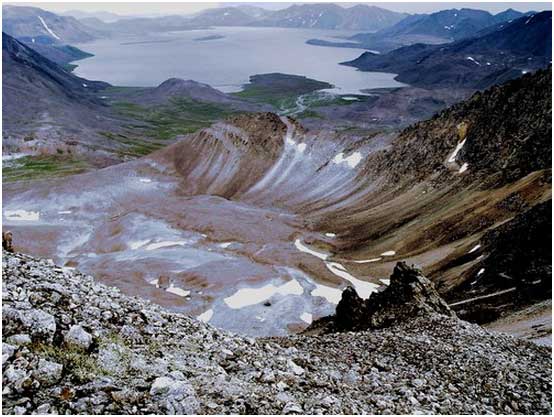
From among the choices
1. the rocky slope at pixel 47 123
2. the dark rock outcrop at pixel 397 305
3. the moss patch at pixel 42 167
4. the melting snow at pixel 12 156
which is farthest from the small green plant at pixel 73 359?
the melting snow at pixel 12 156

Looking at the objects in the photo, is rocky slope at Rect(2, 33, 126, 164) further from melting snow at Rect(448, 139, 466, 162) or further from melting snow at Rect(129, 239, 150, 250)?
melting snow at Rect(448, 139, 466, 162)

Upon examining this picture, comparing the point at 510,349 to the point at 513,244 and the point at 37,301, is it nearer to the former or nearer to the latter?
the point at 37,301

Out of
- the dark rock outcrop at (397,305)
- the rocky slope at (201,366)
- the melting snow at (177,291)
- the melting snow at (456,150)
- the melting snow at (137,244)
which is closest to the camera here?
the rocky slope at (201,366)

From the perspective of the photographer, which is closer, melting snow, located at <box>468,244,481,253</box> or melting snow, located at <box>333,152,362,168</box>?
melting snow, located at <box>468,244,481,253</box>

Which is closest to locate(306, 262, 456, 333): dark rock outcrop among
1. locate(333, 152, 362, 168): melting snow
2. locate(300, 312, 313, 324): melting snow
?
locate(300, 312, 313, 324): melting snow

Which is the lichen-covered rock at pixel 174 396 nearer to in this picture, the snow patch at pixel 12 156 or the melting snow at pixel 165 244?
the melting snow at pixel 165 244
